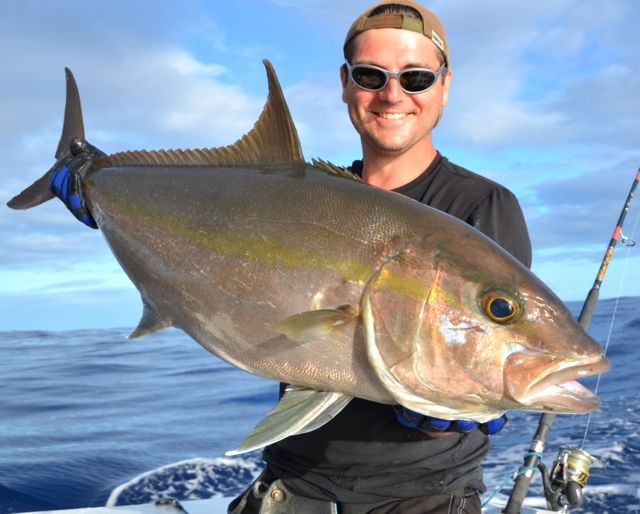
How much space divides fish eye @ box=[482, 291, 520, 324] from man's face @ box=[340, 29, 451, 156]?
3.83 feet

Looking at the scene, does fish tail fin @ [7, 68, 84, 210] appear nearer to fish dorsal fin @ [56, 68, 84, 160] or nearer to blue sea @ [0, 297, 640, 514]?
fish dorsal fin @ [56, 68, 84, 160]

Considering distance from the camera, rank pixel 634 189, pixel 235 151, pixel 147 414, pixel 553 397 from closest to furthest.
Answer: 1. pixel 553 397
2. pixel 235 151
3. pixel 634 189
4. pixel 147 414

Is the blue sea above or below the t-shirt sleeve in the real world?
below

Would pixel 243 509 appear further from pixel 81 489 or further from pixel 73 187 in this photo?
pixel 81 489

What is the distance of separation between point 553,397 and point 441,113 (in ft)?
5.89

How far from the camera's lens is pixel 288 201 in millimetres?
2326

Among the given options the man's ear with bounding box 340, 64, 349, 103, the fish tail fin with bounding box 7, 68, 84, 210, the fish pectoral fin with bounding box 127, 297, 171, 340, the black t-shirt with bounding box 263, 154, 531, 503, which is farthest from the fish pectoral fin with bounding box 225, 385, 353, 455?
the fish tail fin with bounding box 7, 68, 84, 210

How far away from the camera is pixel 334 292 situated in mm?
2111

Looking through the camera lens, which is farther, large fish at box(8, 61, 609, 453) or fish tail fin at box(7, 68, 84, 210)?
fish tail fin at box(7, 68, 84, 210)

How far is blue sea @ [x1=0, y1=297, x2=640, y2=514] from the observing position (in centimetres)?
654

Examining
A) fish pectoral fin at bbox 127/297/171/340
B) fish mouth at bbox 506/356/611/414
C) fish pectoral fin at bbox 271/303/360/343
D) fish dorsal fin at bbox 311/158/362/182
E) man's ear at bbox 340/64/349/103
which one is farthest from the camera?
man's ear at bbox 340/64/349/103

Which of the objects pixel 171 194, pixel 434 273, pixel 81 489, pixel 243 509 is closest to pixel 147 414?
pixel 81 489

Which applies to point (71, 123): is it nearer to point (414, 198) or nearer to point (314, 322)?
point (414, 198)

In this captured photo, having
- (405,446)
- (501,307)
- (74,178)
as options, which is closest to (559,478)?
(405,446)
